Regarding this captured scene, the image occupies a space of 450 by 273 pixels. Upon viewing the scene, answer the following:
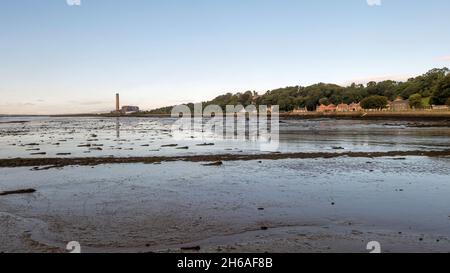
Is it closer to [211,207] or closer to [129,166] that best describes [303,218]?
[211,207]

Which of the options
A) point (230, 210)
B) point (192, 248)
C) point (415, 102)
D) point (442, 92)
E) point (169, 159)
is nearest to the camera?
point (192, 248)

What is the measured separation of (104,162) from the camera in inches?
947

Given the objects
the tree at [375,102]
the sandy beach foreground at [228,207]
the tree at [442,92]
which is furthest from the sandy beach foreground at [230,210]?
the tree at [375,102]

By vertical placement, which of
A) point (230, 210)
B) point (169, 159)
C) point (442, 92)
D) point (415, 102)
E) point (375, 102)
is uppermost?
point (442, 92)

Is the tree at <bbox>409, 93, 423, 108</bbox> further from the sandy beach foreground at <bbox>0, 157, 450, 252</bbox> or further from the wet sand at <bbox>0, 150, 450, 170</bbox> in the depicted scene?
the sandy beach foreground at <bbox>0, 157, 450, 252</bbox>

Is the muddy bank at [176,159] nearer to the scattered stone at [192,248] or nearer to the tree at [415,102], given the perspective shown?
the scattered stone at [192,248]

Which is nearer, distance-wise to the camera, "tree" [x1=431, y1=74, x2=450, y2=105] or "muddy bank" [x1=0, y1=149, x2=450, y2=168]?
"muddy bank" [x1=0, y1=149, x2=450, y2=168]

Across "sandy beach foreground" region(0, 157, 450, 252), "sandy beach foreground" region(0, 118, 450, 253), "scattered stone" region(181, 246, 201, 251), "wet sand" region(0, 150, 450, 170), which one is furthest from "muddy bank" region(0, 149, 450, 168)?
"scattered stone" region(181, 246, 201, 251)

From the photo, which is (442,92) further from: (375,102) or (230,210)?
(230,210)

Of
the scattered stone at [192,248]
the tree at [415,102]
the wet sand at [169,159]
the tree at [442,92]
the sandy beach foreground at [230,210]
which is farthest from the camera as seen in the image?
the tree at [415,102]

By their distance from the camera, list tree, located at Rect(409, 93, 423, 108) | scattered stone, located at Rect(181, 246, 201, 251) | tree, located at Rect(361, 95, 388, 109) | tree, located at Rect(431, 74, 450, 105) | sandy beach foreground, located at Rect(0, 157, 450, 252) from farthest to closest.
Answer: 1. tree, located at Rect(361, 95, 388, 109)
2. tree, located at Rect(409, 93, 423, 108)
3. tree, located at Rect(431, 74, 450, 105)
4. sandy beach foreground, located at Rect(0, 157, 450, 252)
5. scattered stone, located at Rect(181, 246, 201, 251)

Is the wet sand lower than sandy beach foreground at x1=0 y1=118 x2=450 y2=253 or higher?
higher

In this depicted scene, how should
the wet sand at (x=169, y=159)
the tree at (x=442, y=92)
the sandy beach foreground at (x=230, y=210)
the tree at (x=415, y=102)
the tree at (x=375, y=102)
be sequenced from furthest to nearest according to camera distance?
the tree at (x=375, y=102), the tree at (x=415, y=102), the tree at (x=442, y=92), the wet sand at (x=169, y=159), the sandy beach foreground at (x=230, y=210)

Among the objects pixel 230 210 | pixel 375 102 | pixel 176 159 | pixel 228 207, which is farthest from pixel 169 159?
pixel 375 102
